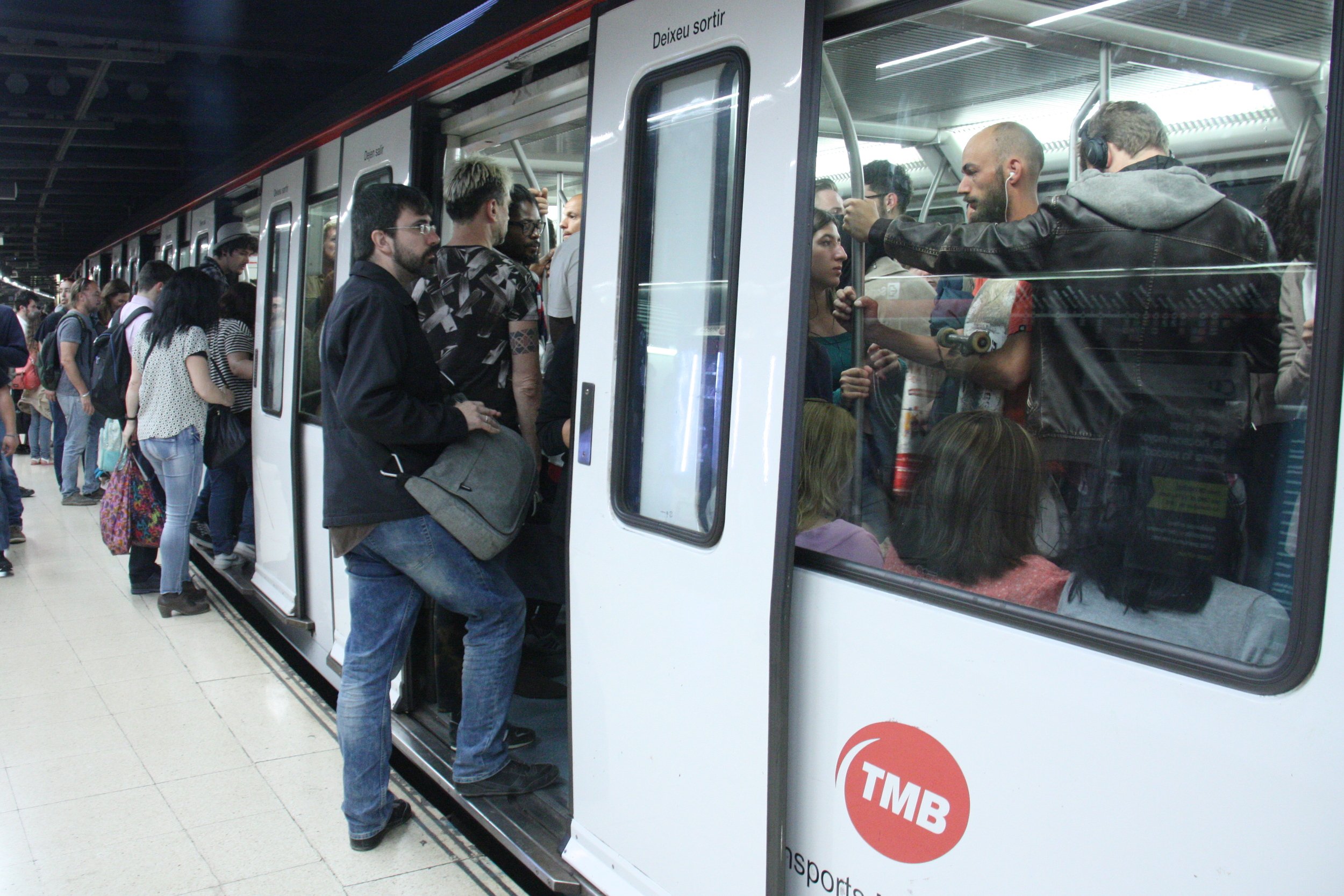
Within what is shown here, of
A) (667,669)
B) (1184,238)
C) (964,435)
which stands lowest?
(667,669)

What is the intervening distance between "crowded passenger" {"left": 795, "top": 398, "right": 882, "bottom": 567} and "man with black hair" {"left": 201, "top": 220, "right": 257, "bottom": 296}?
4.92 meters

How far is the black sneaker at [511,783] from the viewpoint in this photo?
9.50 feet

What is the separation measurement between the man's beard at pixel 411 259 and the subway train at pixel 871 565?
605mm

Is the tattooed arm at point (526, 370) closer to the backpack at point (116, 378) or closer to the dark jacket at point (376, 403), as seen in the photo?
the dark jacket at point (376, 403)

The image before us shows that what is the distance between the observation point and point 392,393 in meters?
2.56

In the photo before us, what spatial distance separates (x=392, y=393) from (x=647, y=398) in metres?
0.72

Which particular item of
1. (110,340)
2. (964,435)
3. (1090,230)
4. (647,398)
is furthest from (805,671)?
(110,340)

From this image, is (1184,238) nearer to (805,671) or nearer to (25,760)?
(805,671)

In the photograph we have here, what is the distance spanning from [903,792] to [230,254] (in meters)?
5.74

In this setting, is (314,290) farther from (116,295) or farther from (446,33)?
(116,295)

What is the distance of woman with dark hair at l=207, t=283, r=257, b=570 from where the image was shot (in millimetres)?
5434

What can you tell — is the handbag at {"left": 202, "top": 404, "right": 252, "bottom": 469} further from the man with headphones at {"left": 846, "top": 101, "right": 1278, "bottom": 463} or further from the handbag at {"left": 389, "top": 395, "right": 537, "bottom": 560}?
the man with headphones at {"left": 846, "top": 101, "right": 1278, "bottom": 463}

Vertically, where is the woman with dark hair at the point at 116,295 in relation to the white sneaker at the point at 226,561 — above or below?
above

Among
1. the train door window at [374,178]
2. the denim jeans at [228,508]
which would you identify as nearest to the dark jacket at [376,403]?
the train door window at [374,178]
